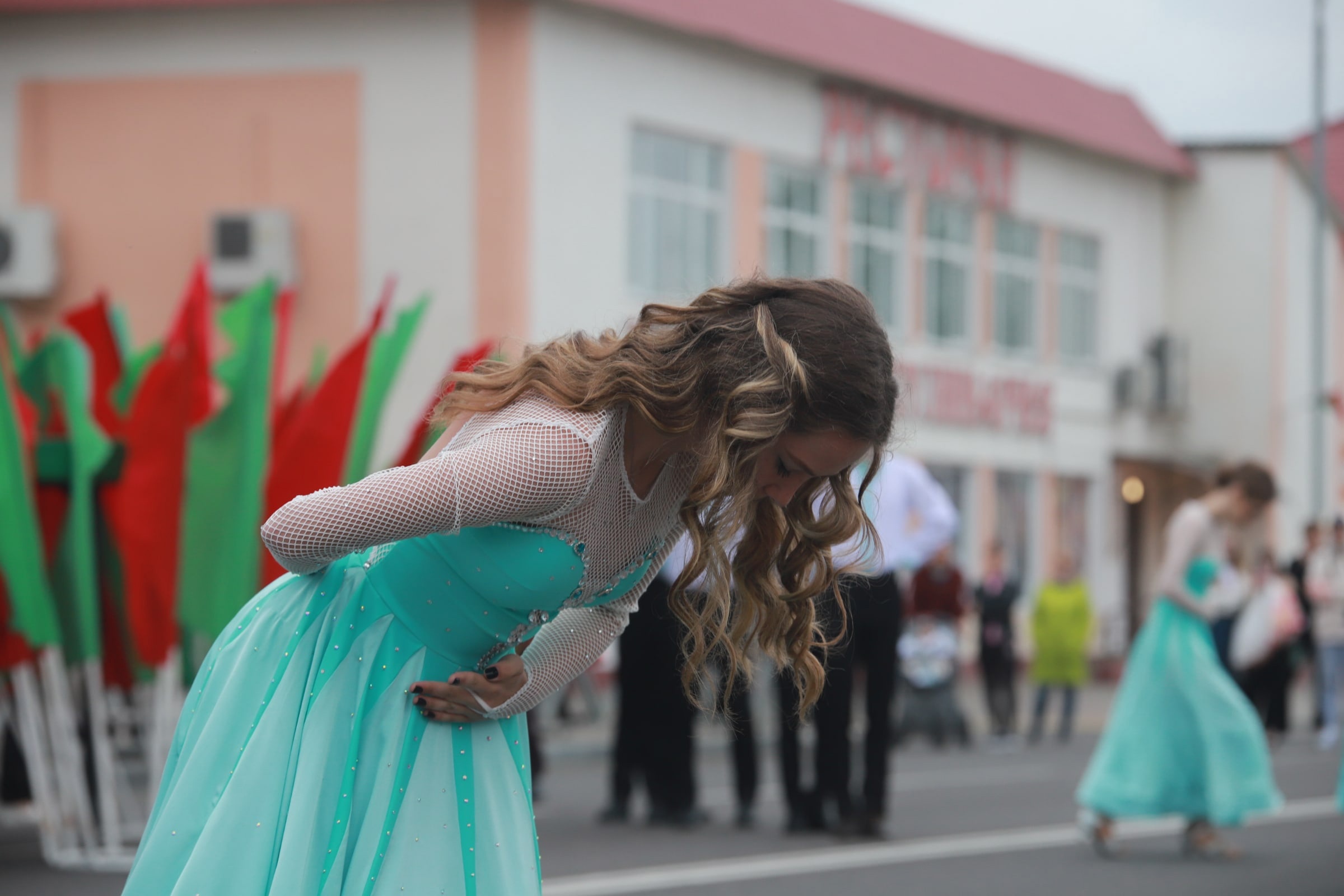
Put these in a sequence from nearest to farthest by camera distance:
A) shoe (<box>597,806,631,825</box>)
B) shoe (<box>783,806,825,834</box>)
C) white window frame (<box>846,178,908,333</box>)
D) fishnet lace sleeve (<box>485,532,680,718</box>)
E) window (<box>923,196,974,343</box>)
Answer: fishnet lace sleeve (<box>485,532,680,718</box>), shoe (<box>783,806,825,834</box>), shoe (<box>597,806,631,825</box>), white window frame (<box>846,178,908,333</box>), window (<box>923,196,974,343</box>)

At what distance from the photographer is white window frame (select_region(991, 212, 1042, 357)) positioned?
2811cm

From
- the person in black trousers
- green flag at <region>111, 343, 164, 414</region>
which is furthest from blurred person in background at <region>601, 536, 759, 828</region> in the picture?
green flag at <region>111, 343, 164, 414</region>

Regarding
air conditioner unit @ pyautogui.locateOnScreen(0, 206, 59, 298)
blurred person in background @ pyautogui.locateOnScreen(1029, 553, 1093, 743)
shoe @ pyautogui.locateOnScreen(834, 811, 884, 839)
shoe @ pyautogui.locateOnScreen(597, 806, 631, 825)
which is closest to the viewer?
shoe @ pyautogui.locateOnScreen(834, 811, 884, 839)

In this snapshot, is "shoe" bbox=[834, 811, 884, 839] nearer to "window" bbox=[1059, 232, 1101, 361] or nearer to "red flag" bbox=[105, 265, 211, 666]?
"red flag" bbox=[105, 265, 211, 666]

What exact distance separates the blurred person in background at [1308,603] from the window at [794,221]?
7707 millimetres

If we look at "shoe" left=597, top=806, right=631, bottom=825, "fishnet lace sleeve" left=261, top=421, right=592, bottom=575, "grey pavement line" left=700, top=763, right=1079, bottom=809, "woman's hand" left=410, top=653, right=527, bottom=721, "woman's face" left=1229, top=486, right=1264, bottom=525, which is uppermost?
"fishnet lace sleeve" left=261, top=421, right=592, bottom=575

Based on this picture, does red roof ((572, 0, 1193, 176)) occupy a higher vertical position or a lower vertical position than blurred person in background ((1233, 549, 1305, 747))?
higher

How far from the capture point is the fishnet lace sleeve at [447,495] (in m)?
2.90

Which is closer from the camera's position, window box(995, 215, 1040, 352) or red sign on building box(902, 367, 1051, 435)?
red sign on building box(902, 367, 1051, 435)

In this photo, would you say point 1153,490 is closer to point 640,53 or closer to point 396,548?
point 640,53

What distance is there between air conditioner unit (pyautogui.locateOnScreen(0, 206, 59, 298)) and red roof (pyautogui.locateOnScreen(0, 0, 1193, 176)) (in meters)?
2.43

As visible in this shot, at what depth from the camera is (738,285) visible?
3.16 metres

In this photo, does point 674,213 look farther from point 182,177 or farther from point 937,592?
point 937,592

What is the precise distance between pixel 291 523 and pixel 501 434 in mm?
360
